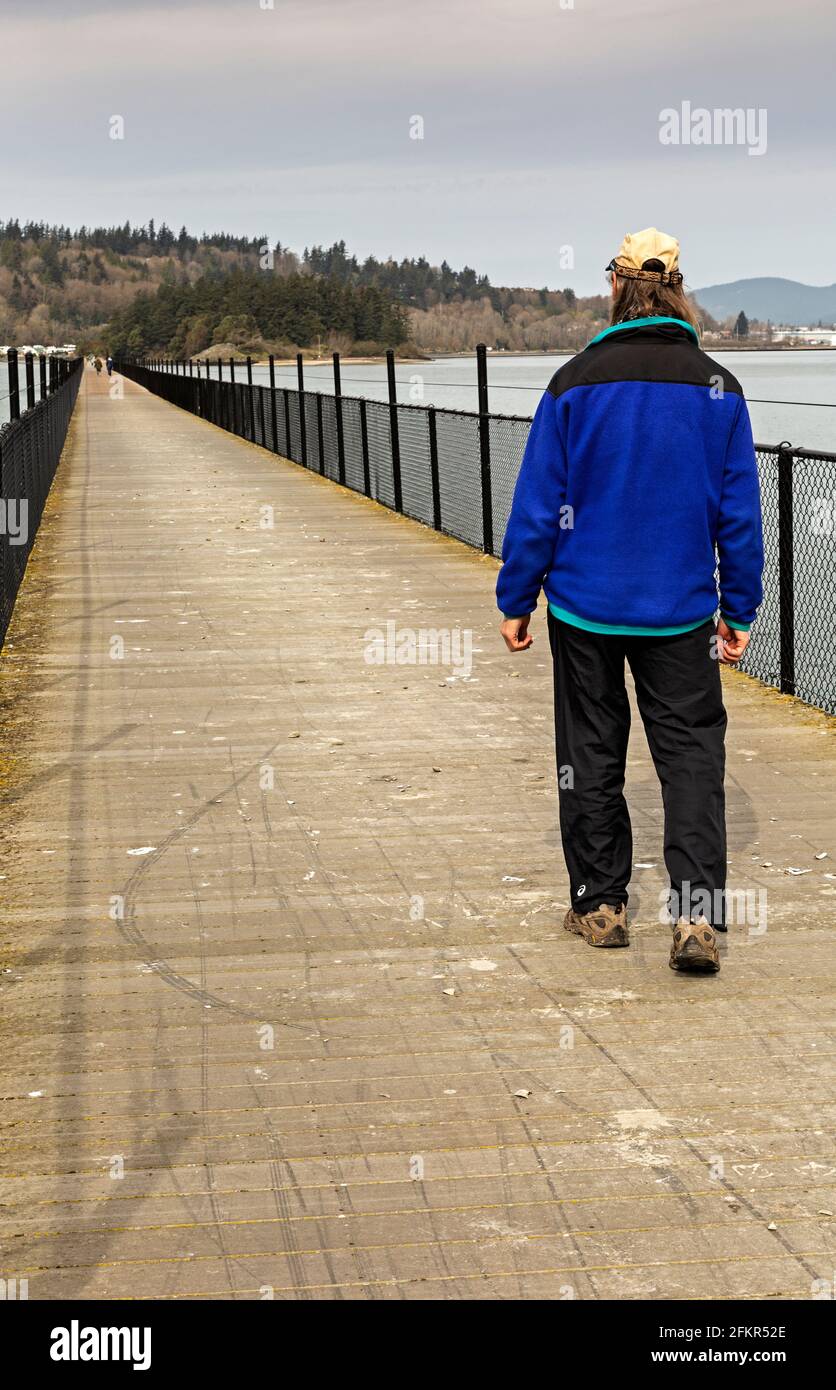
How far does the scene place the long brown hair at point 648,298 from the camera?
5.17 m

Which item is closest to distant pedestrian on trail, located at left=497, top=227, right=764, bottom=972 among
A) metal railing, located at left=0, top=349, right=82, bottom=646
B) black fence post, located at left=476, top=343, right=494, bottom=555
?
metal railing, located at left=0, top=349, right=82, bottom=646

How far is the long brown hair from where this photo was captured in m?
5.17

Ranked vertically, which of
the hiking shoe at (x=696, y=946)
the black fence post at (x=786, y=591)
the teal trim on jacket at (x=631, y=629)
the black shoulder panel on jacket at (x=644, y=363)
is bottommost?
the hiking shoe at (x=696, y=946)

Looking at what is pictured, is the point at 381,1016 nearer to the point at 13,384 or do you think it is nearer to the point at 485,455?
the point at 485,455

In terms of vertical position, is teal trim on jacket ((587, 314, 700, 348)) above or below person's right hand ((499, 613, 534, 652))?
above

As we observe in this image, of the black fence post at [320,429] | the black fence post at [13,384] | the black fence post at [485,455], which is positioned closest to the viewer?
the black fence post at [485,455]

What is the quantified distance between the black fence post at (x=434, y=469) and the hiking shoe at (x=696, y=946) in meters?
13.1

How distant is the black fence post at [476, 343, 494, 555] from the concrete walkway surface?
6061 mm

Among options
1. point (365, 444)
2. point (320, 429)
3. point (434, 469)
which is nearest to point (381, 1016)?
point (434, 469)

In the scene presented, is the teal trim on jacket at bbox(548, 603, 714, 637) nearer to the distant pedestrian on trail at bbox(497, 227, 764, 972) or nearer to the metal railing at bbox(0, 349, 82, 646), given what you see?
the distant pedestrian on trail at bbox(497, 227, 764, 972)

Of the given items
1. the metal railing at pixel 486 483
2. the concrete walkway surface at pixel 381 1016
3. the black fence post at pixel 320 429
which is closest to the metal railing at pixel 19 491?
the concrete walkway surface at pixel 381 1016

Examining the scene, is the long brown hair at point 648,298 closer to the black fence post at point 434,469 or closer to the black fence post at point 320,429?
the black fence post at point 434,469
